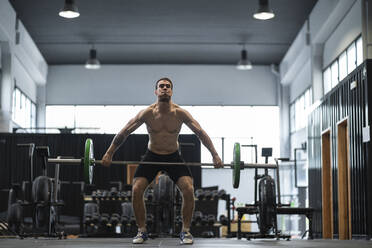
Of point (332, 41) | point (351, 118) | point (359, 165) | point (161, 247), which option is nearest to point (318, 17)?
point (332, 41)

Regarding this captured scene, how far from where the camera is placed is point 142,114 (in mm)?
5074

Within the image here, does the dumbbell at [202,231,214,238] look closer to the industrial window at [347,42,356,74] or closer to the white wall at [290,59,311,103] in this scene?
the industrial window at [347,42,356,74]

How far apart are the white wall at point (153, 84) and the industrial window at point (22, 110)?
2.51 ft

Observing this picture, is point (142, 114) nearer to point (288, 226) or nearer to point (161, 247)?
point (161, 247)

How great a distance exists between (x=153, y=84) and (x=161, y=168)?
1140 centimetres

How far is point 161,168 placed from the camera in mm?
5043

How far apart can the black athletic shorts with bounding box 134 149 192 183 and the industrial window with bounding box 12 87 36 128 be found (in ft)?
29.5

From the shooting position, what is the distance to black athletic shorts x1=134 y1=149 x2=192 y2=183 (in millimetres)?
4945

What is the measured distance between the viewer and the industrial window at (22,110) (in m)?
13.6

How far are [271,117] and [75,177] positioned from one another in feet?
19.3

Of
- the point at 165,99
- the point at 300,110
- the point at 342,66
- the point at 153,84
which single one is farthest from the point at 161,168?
the point at 153,84

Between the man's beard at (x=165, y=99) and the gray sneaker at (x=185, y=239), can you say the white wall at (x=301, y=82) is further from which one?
the gray sneaker at (x=185, y=239)

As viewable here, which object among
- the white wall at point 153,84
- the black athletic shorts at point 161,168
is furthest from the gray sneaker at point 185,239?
the white wall at point 153,84

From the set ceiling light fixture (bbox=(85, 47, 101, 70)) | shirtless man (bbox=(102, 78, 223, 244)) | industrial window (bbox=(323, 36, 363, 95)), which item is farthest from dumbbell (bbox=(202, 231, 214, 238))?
ceiling light fixture (bbox=(85, 47, 101, 70))
